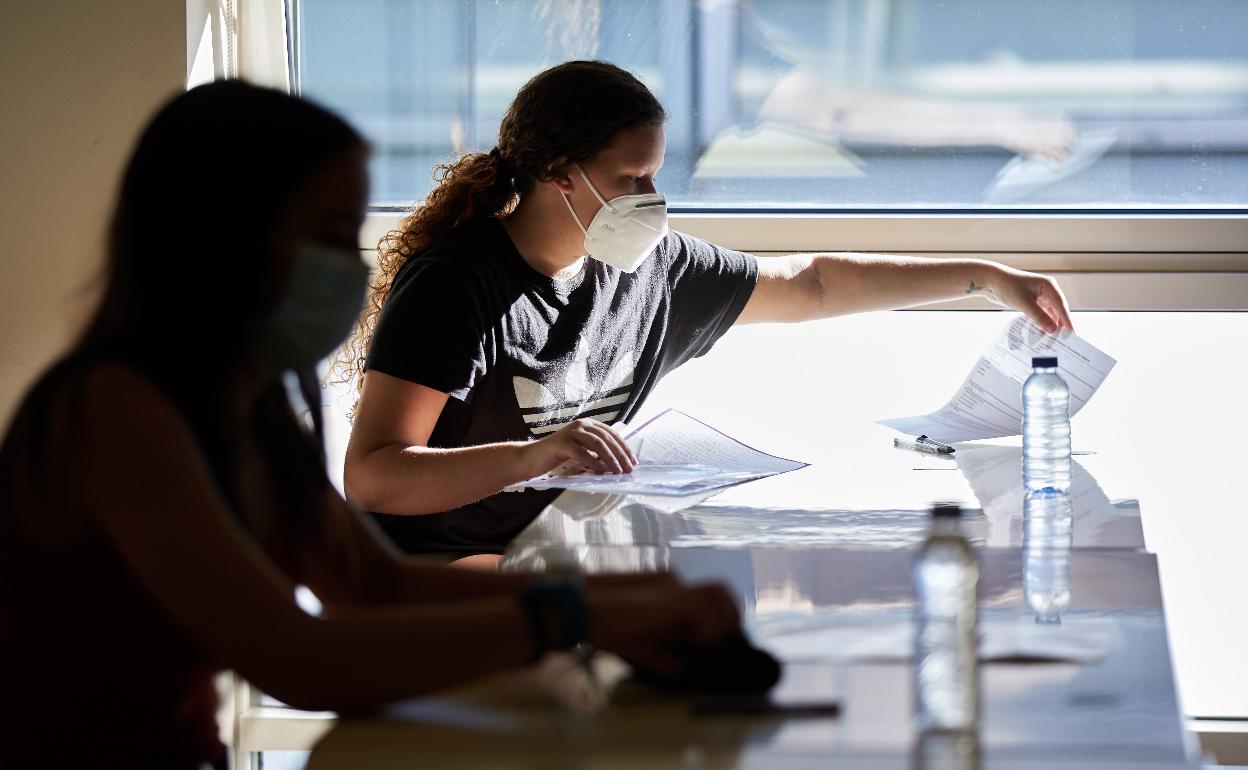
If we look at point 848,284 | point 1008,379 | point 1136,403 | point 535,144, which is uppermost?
point 535,144

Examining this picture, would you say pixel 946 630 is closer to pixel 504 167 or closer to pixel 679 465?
pixel 679 465

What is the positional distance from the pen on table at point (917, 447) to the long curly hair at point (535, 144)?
66 cm

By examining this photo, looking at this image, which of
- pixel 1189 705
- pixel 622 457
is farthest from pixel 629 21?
pixel 1189 705

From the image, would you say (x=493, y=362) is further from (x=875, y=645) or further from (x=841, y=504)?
(x=875, y=645)

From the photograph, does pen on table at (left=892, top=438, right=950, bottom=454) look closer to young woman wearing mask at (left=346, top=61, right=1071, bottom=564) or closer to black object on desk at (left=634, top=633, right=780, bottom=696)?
young woman wearing mask at (left=346, top=61, right=1071, bottom=564)

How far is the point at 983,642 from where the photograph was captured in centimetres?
113

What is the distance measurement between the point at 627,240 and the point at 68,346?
1.15 m

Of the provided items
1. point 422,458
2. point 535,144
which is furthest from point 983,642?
point 535,144

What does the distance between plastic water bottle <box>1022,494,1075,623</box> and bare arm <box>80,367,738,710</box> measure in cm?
51

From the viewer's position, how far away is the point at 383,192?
113 inches

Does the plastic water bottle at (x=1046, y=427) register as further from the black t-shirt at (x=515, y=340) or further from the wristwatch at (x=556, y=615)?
the wristwatch at (x=556, y=615)

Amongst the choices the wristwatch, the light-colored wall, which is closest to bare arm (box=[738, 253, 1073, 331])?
the light-colored wall

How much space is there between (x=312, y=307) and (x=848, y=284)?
4.96ft

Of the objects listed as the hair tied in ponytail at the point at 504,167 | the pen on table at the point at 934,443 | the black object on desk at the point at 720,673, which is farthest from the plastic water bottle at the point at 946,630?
the hair tied in ponytail at the point at 504,167
